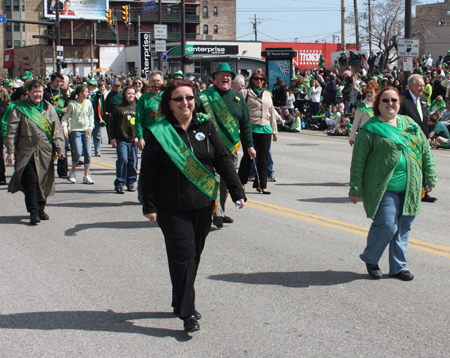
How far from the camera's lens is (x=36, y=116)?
8.13 m

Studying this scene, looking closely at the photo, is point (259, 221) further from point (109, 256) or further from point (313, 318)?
point (313, 318)

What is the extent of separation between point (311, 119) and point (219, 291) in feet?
63.3

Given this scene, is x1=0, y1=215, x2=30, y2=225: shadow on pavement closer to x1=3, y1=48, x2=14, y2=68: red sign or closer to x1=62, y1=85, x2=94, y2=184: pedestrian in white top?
x1=62, y1=85, x2=94, y2=184: pedestrian in white top

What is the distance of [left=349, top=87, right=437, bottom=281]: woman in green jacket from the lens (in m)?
5.27

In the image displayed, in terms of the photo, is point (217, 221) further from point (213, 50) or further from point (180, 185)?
point (213, 50)

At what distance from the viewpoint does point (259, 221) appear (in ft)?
26.2

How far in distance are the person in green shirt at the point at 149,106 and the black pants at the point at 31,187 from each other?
1.49m

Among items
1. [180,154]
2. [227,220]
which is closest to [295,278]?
[180,154]

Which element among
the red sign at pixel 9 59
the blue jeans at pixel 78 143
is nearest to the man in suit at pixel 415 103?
the blue jeans at pixel 78 143

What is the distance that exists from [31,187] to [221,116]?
8.98 ft

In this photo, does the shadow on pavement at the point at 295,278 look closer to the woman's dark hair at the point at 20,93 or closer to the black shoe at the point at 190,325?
the black shoe at the point at 190,325

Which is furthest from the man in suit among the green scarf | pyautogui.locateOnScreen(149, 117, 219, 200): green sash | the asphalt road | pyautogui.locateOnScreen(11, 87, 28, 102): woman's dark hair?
pyautogui.locateOnScreen(11, 87, 28, 102): woman's dark hair

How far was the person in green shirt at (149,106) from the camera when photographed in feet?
28.0

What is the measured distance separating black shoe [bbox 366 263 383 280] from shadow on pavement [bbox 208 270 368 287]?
0.10m
